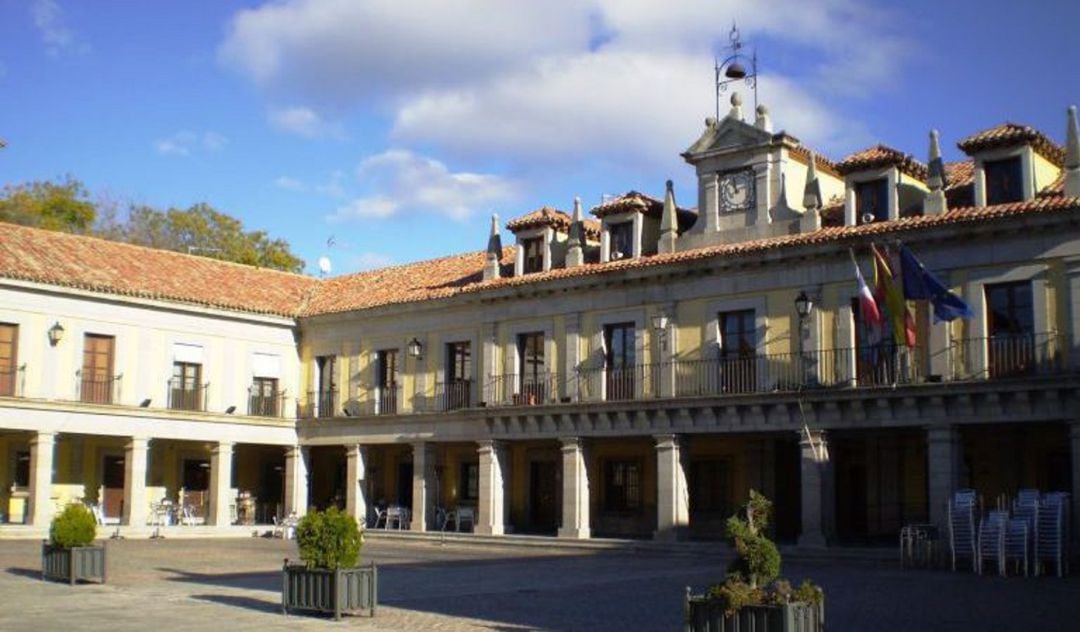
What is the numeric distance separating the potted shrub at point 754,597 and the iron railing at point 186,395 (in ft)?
89.4

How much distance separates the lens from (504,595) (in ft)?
59.0

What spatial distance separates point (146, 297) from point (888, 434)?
67.8ft

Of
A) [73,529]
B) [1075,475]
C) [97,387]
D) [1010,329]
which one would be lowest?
[73,529]

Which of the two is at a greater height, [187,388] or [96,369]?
[96,369]

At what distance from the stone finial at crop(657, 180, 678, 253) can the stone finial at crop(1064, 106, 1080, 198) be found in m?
9.43

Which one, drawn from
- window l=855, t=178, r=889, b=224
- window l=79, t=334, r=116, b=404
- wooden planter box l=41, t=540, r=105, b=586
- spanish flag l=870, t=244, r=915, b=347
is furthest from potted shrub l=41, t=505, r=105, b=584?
window l=855, t=178, r=889, b=224

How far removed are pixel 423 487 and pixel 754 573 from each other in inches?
938

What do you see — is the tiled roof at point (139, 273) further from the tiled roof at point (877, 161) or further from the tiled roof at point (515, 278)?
the tiled roof at point (877, 161)

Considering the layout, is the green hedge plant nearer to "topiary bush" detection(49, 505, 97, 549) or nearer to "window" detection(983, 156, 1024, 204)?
"topiary bush" detection(49, 505, 97, 549)

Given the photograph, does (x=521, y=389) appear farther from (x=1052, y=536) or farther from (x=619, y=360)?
(x=1052, y=536)

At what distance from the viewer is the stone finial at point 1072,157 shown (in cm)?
2352

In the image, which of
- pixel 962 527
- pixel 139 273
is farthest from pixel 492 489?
pixel 962 527

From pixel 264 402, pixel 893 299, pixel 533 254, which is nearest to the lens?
pixel 893 299

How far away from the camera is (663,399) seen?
1132 inches
